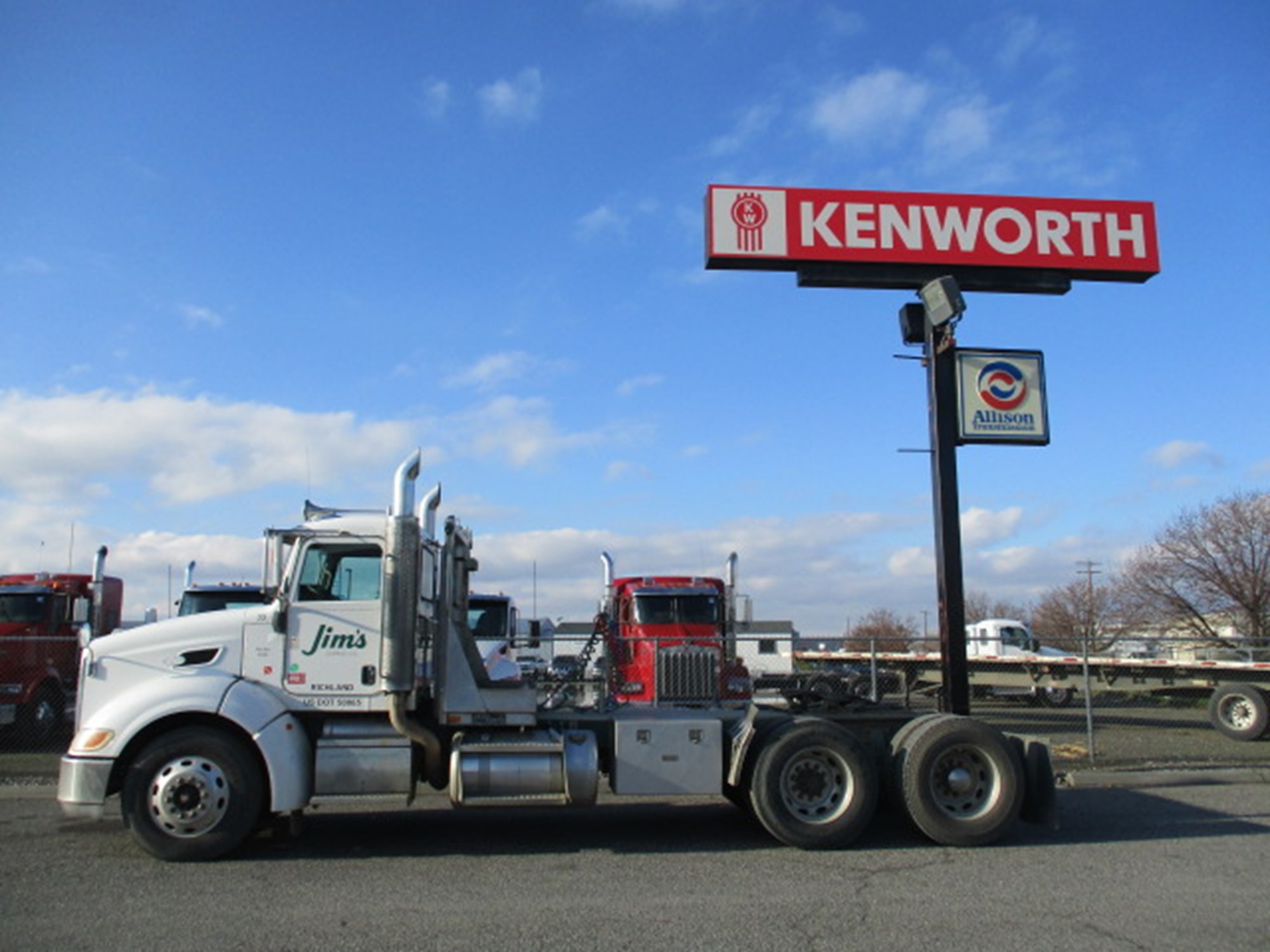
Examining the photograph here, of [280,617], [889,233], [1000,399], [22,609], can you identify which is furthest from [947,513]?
[22,609]

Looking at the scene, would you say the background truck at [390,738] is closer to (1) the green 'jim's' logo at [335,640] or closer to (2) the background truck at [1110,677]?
(1) the green 'jim's' logo at [335,640]

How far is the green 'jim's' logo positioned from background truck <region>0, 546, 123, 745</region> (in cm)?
734

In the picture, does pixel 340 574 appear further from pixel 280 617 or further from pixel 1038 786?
pixel 1038 786

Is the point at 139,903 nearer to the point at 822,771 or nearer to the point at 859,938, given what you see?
the point at 859,938

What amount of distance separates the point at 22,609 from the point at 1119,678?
21.1 metres

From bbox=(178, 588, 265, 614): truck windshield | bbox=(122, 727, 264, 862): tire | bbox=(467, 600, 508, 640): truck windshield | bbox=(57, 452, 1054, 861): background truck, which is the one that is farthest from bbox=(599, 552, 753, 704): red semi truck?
bbox=(122, 727, 264, 862): tire

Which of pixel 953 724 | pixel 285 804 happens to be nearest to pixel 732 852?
pixel 953 724

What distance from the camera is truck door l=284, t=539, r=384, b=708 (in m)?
8.55

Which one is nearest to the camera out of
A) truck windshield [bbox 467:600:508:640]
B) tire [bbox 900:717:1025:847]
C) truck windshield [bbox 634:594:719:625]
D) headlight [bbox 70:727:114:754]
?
headlight [bbox 70:727:114:754]

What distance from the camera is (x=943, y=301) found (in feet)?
41.0

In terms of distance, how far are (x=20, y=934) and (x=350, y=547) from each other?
3631mm

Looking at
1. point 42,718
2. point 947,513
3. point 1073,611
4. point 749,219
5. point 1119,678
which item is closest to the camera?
point 947,513

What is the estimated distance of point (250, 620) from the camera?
338 inches

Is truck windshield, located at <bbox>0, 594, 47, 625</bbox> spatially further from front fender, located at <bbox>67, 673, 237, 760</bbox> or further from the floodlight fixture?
the floodlight fixture
